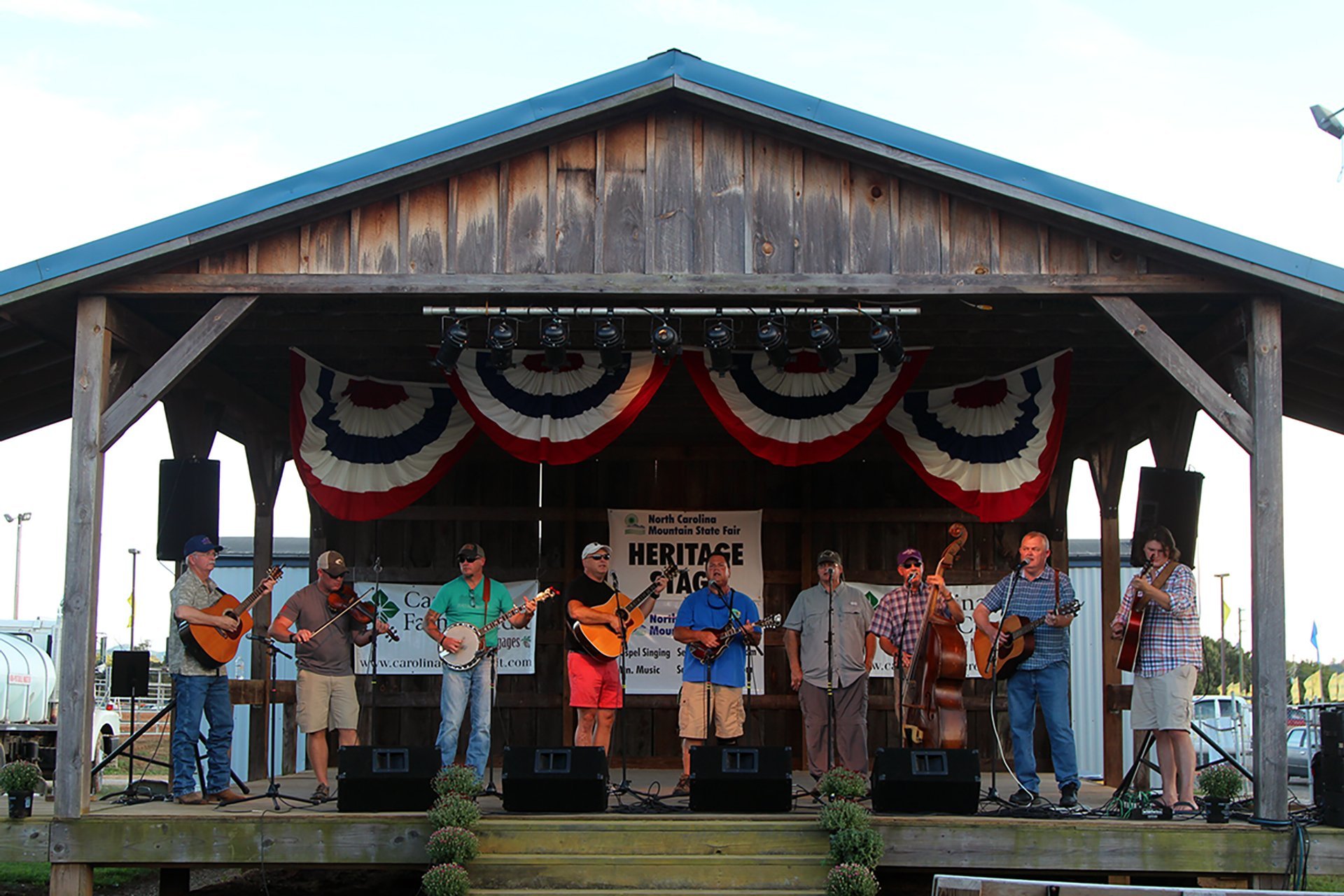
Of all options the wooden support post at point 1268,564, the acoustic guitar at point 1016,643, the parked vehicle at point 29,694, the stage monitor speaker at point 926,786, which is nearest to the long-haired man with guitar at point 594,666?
the stage monitor speaker at point 926,786

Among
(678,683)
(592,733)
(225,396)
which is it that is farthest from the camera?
(678,683)

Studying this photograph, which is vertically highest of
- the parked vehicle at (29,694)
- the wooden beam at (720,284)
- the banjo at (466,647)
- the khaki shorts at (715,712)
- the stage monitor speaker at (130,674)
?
the wooden beam at (720,284)

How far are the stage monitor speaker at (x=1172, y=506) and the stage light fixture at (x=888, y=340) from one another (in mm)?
2218

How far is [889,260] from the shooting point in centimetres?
814

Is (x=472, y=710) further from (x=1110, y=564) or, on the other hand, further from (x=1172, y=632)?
(x=1110, y=564)

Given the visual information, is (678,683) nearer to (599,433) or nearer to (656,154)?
(599,433)

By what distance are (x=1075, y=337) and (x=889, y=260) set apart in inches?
102

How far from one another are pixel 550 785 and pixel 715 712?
5.39 feet

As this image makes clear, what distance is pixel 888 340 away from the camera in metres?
8.41

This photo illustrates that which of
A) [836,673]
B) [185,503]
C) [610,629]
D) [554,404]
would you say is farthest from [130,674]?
[836,673]

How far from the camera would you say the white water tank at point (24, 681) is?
1852cm

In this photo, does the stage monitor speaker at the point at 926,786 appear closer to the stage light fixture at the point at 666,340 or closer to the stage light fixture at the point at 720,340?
the stage light fixture at the point at 720,340

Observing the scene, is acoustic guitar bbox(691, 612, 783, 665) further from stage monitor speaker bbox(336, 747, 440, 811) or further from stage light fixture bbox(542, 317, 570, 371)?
stage light fixture bbox(542, 317, 570, 371)

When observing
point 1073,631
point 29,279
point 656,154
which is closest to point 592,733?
point 656,154
